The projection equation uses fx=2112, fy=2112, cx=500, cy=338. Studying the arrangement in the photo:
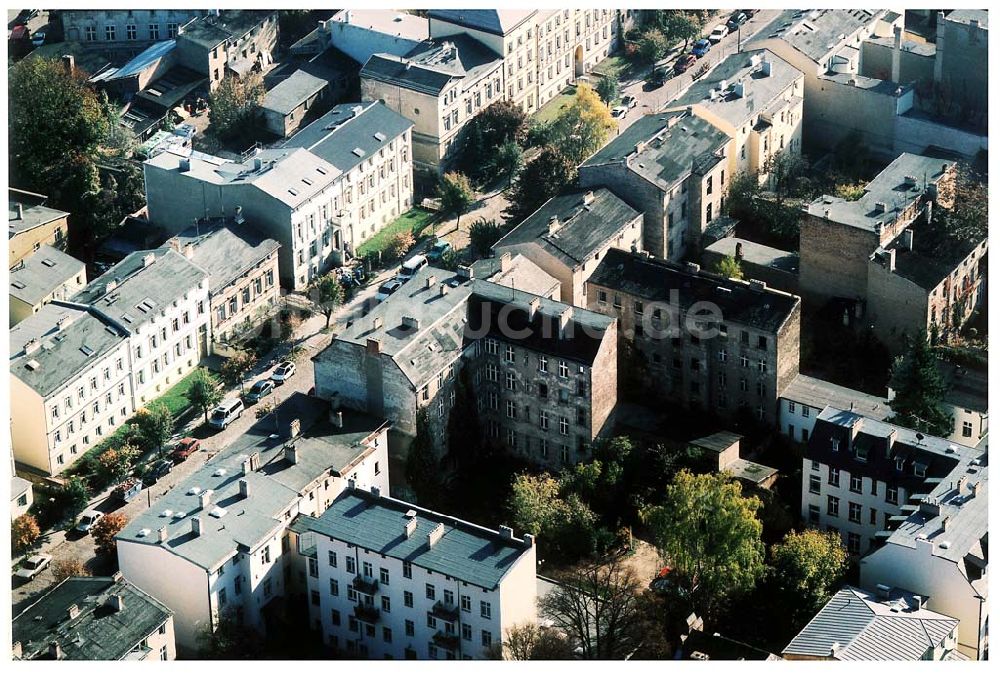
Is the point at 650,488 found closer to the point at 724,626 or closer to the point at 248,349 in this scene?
the point at 724,626

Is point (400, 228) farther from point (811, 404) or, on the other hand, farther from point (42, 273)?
point (811, 404)

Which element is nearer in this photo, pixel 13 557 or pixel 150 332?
pixel 13 557

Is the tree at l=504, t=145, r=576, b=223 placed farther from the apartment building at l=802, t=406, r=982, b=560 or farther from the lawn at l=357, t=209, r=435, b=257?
the apartment building at l=802, t=406, r=982, b=560

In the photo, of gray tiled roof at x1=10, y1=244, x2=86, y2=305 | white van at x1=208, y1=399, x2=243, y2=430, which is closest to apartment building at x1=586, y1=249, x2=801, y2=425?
white van at x1=208, y1=399, x2=243, y2=430

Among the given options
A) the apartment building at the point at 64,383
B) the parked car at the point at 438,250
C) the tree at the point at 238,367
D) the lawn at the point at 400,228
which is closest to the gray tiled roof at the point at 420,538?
the apartment building at the point at 64,383

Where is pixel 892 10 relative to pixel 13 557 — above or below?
above

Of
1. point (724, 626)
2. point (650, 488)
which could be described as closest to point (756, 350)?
point (650, 488)
